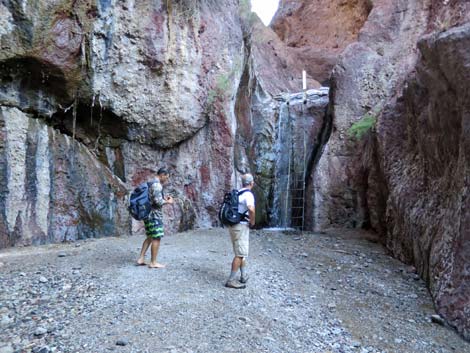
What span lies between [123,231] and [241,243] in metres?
4.87

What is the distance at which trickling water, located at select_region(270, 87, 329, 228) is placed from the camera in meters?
13.2

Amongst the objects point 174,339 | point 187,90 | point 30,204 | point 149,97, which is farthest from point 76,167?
point 174,339

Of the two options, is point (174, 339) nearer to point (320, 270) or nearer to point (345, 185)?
point (320, 270)

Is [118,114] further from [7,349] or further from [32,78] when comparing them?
[7,349]

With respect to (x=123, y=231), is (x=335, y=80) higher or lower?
higher

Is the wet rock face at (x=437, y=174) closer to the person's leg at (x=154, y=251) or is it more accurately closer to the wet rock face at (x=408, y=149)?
the wet rock face at (x=408, y=149)

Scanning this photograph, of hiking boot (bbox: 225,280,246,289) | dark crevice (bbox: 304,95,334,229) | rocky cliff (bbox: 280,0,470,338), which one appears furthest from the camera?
dark crevice (bbox: 304,95,334,229)

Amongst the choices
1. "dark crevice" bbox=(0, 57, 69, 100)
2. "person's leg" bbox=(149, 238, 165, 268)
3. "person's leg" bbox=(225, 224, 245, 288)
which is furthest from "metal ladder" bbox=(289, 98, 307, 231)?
"dark crevice" bbox=(0, 57, 69, 100)

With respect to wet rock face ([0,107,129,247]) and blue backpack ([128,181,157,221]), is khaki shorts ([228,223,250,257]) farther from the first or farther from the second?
wet rock face ([0,107,129,247])

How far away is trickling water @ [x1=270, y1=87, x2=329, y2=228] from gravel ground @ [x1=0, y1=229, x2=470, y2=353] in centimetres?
559

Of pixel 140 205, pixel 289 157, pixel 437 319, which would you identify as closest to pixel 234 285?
pixel 140 205

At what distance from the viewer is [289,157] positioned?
45.2 ft

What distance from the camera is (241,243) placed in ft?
17.8

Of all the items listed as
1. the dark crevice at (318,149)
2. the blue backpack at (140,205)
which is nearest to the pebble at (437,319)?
the blue backpack at (140,205)
